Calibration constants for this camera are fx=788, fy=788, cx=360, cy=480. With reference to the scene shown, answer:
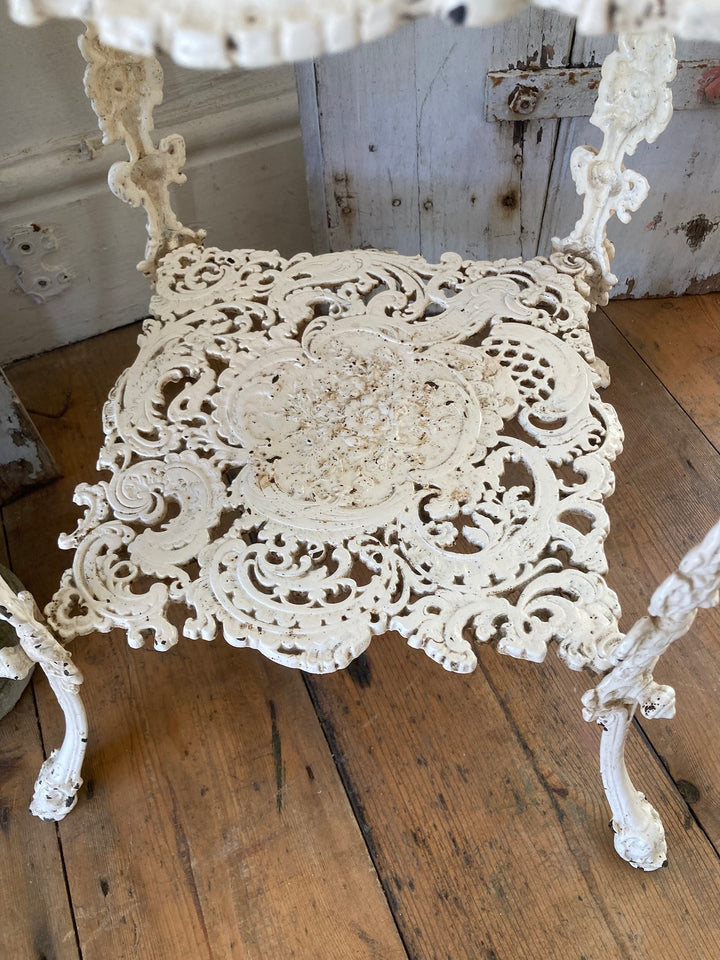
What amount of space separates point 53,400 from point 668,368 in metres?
0.89

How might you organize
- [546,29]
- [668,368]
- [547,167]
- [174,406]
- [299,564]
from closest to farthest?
[299,564]
[174,406]
[546,29]
[547,167]
[668,368]

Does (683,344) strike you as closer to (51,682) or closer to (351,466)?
(351,466)

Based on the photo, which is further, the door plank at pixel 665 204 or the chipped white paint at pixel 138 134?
the door plank at pixel 665 204

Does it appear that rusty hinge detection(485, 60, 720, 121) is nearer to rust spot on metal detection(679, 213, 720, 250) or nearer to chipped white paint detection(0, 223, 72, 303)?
rust spot on metal detection(679, 213, 720, 250)

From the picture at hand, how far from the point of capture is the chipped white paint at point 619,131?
2.36ft

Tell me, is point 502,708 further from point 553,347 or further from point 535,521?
point 553,347

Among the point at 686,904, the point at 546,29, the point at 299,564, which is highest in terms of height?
the point at 546,29

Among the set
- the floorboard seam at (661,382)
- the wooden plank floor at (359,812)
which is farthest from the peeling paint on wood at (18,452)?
the floorboard seam at (661,382)

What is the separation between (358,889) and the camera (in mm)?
733

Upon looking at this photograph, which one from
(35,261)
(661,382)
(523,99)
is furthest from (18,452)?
(661,382)

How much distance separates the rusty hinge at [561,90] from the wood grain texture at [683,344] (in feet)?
1.04

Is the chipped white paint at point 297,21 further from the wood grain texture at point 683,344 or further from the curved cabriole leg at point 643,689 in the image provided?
the wood grain texture at point 683,344

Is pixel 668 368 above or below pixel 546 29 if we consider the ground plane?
below

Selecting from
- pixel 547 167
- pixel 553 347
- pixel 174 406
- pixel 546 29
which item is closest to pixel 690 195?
pixel 547 167
